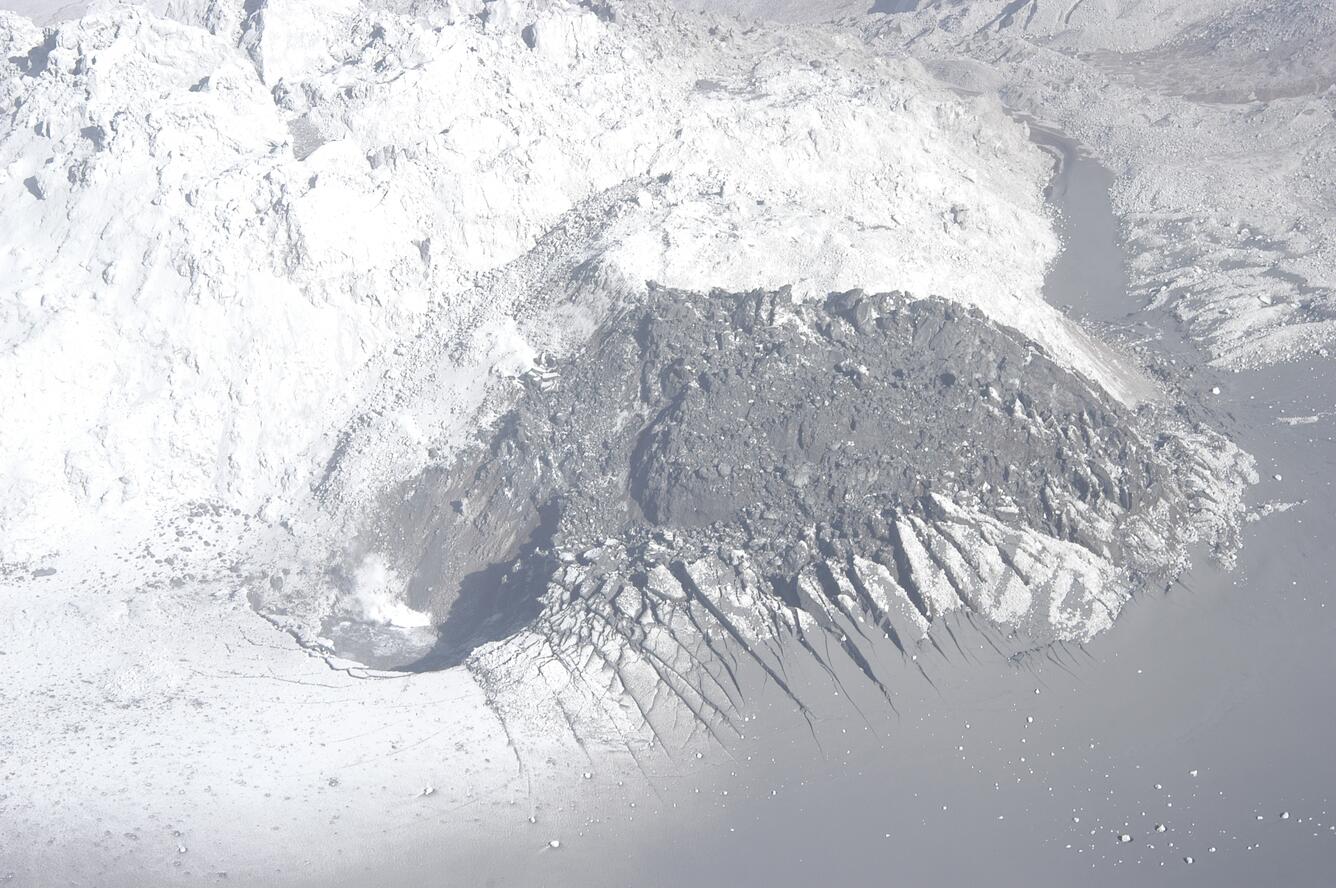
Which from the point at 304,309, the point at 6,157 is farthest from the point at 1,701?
the point at 6,157

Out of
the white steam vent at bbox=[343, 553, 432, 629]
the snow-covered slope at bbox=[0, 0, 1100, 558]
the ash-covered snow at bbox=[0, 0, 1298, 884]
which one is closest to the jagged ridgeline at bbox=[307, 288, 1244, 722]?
the ash-covered snow at bbox=[0, 0, 1298, 884]

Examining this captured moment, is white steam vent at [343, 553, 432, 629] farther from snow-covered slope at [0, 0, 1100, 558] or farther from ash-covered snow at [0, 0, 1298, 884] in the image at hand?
snow-covered slope at [0, 0, 1100, 558]

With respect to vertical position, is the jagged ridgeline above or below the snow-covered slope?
below

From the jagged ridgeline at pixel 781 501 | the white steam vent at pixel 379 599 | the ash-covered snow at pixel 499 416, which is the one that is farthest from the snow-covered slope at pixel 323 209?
the white steam vent at pixel 379 599

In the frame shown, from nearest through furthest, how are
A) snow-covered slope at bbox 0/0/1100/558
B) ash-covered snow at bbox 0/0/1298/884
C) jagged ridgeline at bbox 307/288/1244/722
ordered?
1. ash-covered snow at bbox 0/0/1298/884
2. jagged ridgeline at bbox 307/288/1244/722
3. snow-covered slope at bbox 0/0/1100/558

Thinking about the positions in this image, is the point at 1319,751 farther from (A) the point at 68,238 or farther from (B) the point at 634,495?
(A) the point at 68,238

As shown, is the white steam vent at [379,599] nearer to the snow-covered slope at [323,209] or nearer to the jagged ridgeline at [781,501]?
the jagged ridgeline at [781,501]

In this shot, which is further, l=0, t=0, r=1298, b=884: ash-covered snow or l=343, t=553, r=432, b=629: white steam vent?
l=343, t=553, r=432, b=629: white steam vent
